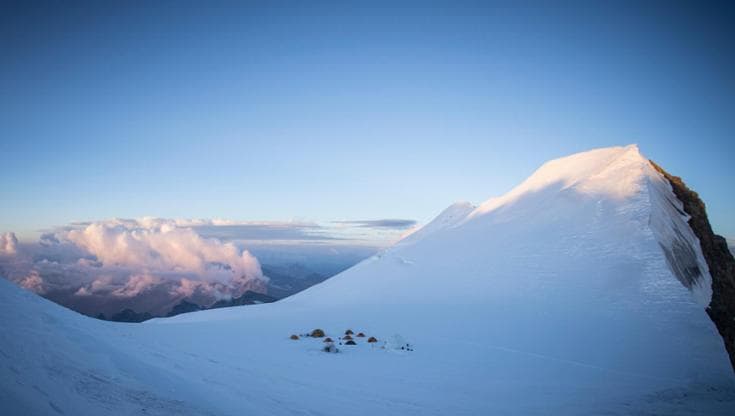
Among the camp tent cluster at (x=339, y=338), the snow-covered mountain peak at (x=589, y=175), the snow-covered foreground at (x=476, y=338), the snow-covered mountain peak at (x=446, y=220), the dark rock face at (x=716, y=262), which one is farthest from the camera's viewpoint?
the snow-covered mountain peak at (x=446, y=220)

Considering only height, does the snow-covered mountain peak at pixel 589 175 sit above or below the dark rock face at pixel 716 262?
above

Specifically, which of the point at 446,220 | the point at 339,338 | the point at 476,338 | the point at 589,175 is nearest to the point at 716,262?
the point at 589,175

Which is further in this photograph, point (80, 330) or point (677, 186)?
point (677, 186)

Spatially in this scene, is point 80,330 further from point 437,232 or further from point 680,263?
point 437,232

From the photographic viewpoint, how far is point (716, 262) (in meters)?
22.0

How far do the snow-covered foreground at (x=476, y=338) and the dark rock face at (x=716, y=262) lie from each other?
1.35m

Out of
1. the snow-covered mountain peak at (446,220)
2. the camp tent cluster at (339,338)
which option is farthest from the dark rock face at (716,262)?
the snow-covered mountain peak at (446,220)

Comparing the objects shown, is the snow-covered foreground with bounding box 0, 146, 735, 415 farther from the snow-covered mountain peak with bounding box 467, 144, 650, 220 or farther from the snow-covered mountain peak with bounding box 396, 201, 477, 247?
the snow-covered mountain peak with bounding box 396, 201, 477, 247

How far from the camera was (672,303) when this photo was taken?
15.7 m

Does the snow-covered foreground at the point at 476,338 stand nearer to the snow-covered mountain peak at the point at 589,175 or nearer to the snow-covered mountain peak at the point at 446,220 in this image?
the snow-covered mountain peak at the point at 589,175

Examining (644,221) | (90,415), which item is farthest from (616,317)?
(90,415)

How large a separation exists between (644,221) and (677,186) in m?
10.3

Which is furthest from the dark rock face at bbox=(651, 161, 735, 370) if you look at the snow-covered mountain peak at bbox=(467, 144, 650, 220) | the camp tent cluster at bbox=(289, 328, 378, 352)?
the camp tent cluster at bbox=(289, 328, 378, 352)

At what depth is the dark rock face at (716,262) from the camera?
56.1 ft
